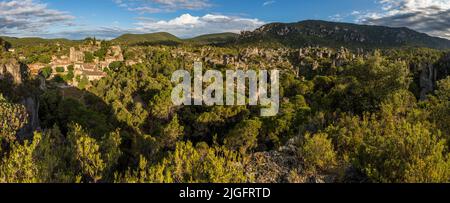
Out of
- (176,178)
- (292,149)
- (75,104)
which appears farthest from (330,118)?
(75,104)

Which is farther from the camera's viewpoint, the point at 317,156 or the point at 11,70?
the point at 11,70

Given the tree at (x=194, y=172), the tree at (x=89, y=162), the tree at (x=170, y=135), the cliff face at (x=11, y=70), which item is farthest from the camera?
the tree at (x=170, y=135)

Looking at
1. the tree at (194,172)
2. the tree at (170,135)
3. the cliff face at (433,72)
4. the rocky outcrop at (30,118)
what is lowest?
the tree at (170,135)

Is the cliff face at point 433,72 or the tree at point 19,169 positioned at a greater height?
the cliff face at point 433,72

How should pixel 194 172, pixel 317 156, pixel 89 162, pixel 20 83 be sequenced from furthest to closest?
1. pixel 20 83
2. pixel 89 162
3. pixel 317 156
4. pixel 194 172

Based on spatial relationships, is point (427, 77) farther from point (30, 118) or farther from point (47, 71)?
point (47, 71)

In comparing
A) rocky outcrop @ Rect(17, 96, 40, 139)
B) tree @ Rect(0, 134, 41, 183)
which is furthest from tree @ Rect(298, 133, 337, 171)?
rocky outcrop @ Rect(17, 96, 40, 139)

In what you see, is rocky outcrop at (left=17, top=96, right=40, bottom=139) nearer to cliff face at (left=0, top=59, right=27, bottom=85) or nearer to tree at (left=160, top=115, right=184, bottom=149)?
cliff face at (left=0, top=59, right=27, bottom=85)

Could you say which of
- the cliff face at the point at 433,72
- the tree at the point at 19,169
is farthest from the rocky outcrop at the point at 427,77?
the tree at the point at 19,169

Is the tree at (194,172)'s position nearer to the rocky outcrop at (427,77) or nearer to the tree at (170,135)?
the tree at (170,135)

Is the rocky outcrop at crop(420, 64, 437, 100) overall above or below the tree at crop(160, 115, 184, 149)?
above

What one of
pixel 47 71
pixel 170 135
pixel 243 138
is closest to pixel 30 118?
pixel 170 135

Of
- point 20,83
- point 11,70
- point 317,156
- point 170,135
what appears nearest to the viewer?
point 317,156

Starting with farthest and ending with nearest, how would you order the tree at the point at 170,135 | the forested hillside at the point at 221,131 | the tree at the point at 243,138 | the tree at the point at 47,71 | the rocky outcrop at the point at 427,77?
the rocky outcrop at the point at 427,77, the tree at the point at 47,71, the tree at the point at 170,135, the tree at the point at 243,138, the forested hillside at the point at 221,131
